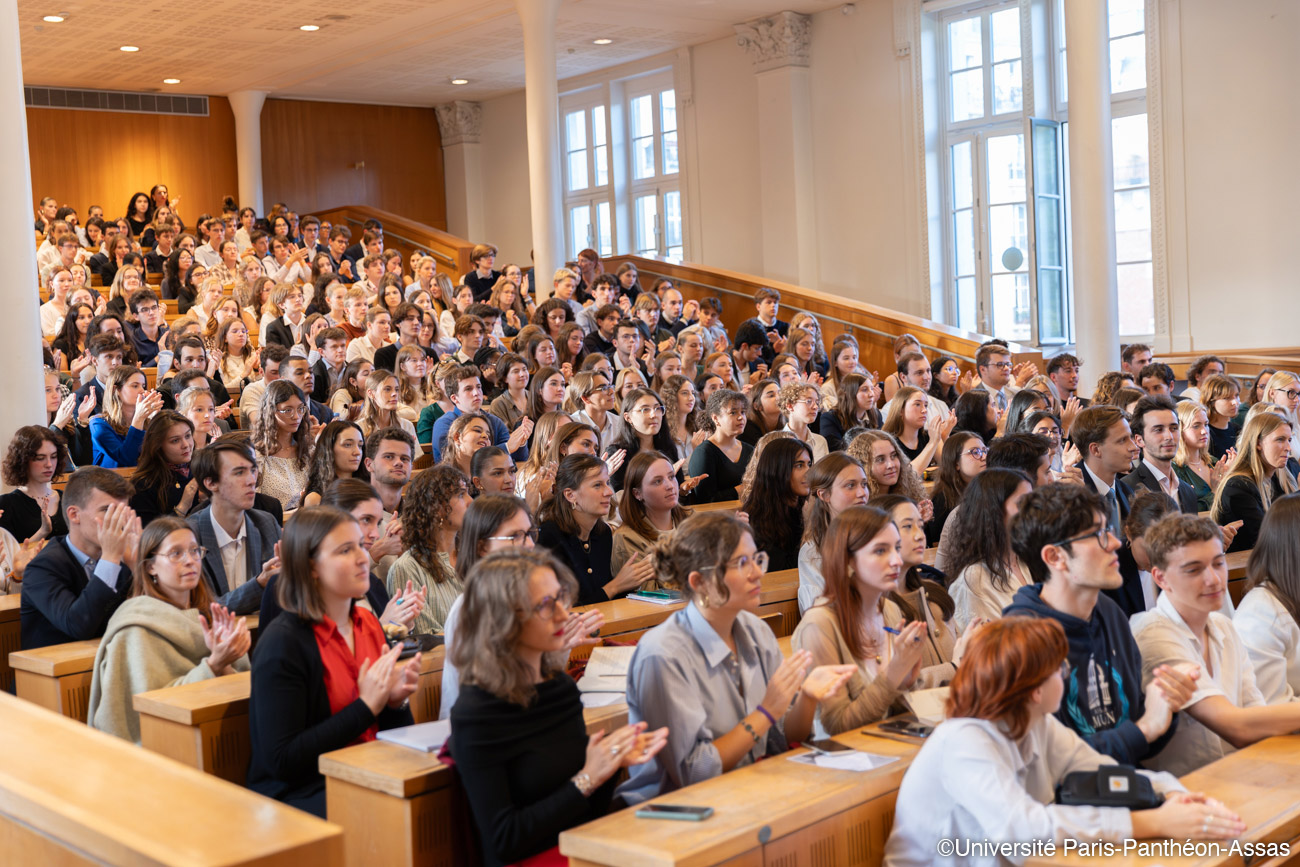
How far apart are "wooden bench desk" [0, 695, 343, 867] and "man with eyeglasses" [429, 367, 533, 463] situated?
457 cm

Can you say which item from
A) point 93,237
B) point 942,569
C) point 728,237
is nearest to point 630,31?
point 728,237

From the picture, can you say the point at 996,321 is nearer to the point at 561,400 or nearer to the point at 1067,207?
the point at 1067,207

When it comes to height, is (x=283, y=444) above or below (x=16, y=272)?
below

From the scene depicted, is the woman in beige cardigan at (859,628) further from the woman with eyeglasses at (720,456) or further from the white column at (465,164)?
the white column at (465,164)

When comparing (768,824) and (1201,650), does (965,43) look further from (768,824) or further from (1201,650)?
(768,824)

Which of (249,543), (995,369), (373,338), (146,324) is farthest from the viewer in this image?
(146,324)

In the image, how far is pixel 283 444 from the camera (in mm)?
5605

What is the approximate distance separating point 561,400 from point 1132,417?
9.48ft

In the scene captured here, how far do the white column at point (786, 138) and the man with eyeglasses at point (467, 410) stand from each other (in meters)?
8.47

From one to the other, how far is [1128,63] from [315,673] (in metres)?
11.2

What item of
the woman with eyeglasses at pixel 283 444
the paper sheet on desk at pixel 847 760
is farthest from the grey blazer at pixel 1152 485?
the woman with eyeglasses at pixel 283 444

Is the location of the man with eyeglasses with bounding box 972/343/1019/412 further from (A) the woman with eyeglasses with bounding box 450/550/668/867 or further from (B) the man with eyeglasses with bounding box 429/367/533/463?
(A) the woman with eyeglasses with bounding box 450/550/668/867

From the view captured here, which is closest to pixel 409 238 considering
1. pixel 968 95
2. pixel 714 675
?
pixel 968 95

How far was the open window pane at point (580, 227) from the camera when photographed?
57.1ft
